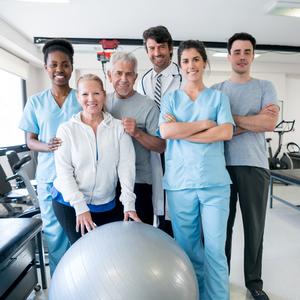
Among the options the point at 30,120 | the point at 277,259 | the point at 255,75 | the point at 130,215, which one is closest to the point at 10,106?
the point at 30,120

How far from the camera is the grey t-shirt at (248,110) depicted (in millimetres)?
1812

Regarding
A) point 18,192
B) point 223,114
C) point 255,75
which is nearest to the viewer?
point 223,114

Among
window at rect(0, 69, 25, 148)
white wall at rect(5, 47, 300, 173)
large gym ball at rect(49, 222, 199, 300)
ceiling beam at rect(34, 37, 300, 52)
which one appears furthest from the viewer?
white wall at rect(5, 47, 300, 173)

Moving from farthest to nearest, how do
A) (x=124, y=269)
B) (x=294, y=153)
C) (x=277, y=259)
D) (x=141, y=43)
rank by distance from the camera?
1. (x=294, y=153)
2. (x=141, y=43)
3. (x=277, y=259)
4. (x=124, y=269)

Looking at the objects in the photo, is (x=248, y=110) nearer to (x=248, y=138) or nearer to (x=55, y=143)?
(x=248, y=138)

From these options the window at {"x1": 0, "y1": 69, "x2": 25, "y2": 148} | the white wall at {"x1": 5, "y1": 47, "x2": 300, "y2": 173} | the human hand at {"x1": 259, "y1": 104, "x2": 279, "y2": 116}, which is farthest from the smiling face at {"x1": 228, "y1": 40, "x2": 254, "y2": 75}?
the window at {"x1": 0, "y1": 69, "x2": 25, "y2": 148}

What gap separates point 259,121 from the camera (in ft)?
5.65

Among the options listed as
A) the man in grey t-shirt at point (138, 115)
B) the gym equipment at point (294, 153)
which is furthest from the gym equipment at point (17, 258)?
the gym equipment at point (294, 153)

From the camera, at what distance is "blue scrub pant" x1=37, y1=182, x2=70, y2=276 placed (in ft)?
5.94

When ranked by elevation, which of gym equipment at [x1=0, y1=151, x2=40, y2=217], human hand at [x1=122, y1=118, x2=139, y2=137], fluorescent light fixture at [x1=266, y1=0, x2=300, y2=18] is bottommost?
gym equipment at [x1=0, y1=151, x2=40, y2=217]

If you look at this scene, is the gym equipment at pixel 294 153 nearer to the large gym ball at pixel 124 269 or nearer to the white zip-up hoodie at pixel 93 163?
the white zip-up hoodie at pixel 93 163

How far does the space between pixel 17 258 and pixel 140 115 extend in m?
1.07

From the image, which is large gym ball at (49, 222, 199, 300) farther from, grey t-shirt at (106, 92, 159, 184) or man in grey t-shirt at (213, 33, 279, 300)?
man in grey t-shirt at (213, 33, 279, 300)

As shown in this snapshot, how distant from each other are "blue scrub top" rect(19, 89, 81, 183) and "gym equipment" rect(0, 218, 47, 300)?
0.98 feet
